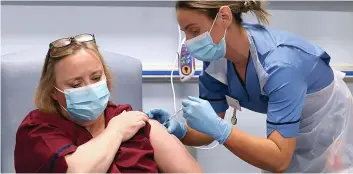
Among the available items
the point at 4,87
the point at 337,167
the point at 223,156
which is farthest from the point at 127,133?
the point at 223,156

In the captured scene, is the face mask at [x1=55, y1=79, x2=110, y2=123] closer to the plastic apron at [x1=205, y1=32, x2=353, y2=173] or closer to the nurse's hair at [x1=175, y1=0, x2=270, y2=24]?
the nurse's hair at [x1=175, y1=0, x2=270, y2=24]

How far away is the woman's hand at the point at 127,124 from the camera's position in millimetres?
1441

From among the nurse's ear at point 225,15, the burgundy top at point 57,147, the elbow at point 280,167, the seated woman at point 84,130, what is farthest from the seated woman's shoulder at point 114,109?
the elbow at point 280,167

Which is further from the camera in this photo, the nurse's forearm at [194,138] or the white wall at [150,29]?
the white wall at [150,29]

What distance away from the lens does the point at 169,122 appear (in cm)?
172

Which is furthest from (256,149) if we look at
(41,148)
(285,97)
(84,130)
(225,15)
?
(41,148)

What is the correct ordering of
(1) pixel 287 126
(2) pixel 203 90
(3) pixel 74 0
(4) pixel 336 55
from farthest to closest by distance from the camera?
1. (4) pixel 336 55
2. (3) pixel 74 0
3. (2) pixel 203 90
4. (1) pixel 287 126

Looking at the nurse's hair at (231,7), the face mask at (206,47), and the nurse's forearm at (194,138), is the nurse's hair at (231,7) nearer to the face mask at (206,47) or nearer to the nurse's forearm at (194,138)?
the face mask at (206,47)

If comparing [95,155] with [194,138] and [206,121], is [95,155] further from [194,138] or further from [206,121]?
[194,138]

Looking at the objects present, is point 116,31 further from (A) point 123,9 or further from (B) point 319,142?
(B) point 319,142

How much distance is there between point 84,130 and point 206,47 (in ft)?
1.79

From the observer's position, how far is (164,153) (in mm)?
1517

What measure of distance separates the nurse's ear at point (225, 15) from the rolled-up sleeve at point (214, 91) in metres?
0.30

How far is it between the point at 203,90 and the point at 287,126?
461mm
